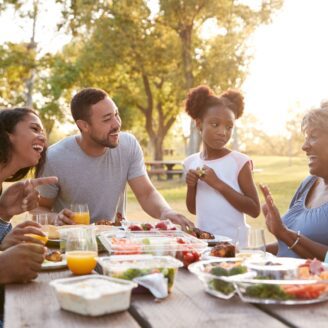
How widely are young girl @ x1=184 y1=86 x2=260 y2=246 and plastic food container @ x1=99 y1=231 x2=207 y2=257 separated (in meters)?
1.37

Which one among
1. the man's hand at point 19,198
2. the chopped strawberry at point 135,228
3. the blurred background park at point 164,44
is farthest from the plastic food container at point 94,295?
the blurred background park at point 164,44

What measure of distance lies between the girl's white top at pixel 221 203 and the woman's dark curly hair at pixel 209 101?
37 centimetres

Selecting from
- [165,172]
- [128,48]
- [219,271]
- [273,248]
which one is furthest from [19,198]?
[128,48]

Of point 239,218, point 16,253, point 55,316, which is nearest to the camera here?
point 55,316

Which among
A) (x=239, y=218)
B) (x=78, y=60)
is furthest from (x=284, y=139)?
(x=239, y=218)

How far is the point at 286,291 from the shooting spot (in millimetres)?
2156

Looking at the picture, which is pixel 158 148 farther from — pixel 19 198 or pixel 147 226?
pixel 147 226

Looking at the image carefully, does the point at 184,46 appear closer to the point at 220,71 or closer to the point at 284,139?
the point at 220,71

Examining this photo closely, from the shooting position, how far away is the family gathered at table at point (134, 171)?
12.5 feet

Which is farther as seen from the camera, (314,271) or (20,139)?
(20,139)

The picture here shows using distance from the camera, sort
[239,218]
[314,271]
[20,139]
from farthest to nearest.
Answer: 1. [239,218]
2. [20,139]
3. [314,271]

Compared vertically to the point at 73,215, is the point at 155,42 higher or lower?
higher

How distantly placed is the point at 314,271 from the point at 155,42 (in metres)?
23.1

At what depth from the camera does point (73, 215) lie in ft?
12.5
